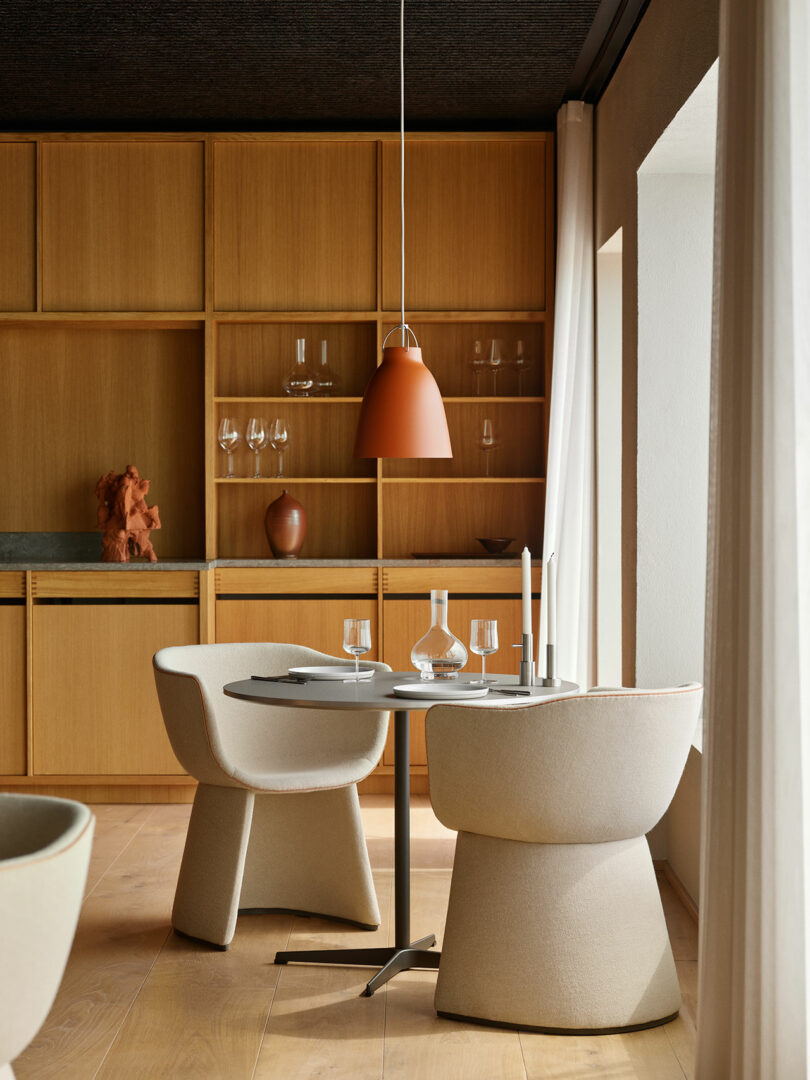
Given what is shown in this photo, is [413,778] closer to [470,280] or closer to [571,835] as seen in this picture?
[470,280]

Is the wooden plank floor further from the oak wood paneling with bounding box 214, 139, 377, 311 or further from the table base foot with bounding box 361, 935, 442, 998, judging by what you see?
the oak wood paneling with bounding box 214, 139, 377, 311

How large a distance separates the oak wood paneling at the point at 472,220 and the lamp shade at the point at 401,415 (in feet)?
6.79

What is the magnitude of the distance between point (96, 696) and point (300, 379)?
1622mm

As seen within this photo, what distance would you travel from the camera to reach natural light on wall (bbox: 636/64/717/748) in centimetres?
390

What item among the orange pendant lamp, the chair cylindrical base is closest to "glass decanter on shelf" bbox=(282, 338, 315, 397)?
the orange pendant lamp

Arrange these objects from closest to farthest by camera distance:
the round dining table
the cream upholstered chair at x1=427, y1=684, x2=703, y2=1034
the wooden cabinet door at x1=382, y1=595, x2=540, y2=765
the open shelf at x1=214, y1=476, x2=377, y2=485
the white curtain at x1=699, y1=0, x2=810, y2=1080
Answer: the white curtain at x1=699, y1=0, x2=810, y2=1080
the cream upholstered chair at x1=427, y1=684, x2=703, y2=1034
the round dining table
the wooden cabinet door at x1=382, y1=595, x2=540, y2=765
the open shelf at x1=214, y1=476, x2=377, y2=485

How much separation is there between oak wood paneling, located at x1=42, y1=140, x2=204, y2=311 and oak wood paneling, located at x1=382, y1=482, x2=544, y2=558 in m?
1.29

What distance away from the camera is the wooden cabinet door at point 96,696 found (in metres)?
4.99

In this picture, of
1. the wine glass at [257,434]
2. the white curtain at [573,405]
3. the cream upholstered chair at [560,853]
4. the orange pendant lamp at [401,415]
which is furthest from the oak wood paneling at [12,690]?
the cream upholstered chair at [560,853]

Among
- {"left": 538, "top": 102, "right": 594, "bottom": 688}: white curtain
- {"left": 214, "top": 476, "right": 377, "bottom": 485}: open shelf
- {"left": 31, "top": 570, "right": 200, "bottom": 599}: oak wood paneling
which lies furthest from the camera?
{"left": 214, "top": 476, "right": 377, "bottom": 485}: open shelf

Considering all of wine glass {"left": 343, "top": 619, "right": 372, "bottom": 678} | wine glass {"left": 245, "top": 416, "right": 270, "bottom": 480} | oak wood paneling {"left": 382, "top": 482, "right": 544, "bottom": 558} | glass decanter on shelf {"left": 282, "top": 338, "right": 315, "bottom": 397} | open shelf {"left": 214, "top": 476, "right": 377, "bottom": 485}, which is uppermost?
glass decanter on shelf {"left": 282, "top": 338, "right": 315, "bottom": 397}

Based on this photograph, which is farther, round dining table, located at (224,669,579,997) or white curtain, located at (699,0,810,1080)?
round dining table, located at (224,669,579,997)

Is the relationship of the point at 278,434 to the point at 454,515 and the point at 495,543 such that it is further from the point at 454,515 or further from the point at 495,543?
the point at 495,543

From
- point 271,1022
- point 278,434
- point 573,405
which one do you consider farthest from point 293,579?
point 271,1022
